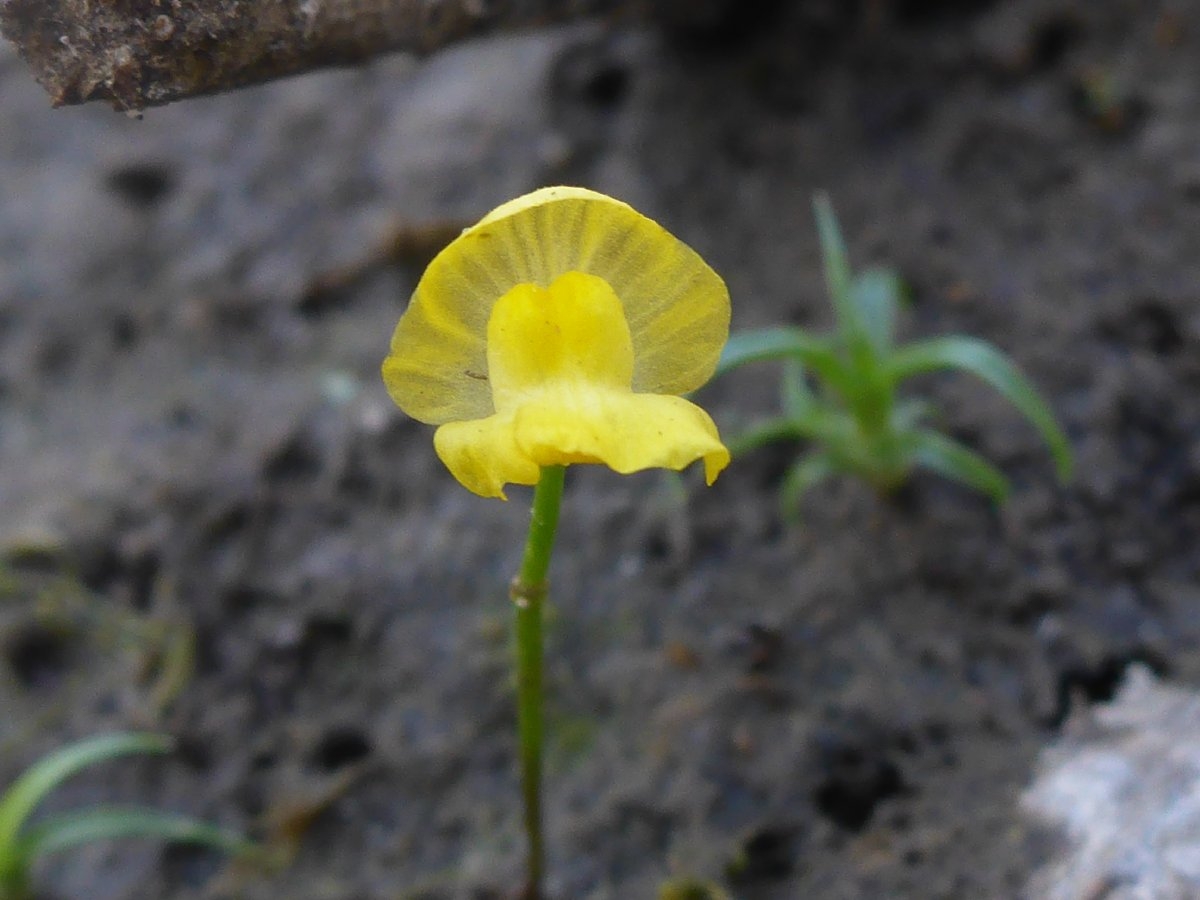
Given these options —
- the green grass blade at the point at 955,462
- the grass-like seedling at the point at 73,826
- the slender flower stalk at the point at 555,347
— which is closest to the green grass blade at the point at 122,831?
the grass-like seedling at the point at 73,826

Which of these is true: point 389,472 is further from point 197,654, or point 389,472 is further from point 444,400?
point 444,400

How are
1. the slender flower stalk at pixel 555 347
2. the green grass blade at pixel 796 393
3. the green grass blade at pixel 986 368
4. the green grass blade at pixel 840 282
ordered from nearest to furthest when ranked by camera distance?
1. the slender flower stalk at pixel 555 347
2. the green grass blade at pixel 986 368
3. the green grass blade at pixel 840 282
4. the green grass blade at pixel 796 393

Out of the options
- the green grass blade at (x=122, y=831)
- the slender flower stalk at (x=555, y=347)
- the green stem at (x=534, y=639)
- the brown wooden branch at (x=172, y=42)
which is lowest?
the green stem at (x=534, y=639)

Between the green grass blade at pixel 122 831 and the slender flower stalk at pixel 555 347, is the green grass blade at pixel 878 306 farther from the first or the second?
the green grass blade at pixel 122 831

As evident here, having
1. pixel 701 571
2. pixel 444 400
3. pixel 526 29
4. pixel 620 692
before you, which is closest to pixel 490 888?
pixel 620 692

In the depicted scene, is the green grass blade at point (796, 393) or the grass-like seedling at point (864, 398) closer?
the grass-like seedling at point (864, 398)

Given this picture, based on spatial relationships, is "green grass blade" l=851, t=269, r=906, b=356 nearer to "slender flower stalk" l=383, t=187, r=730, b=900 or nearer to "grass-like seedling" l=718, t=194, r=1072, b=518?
"grass-like seedling" l=718, t=194, r=1072, b=518

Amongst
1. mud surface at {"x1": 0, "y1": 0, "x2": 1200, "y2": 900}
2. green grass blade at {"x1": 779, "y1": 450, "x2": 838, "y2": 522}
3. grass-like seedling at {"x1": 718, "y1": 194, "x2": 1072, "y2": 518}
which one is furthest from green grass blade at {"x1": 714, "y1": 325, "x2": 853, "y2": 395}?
mud surface at {"x1": 0, "y1": 0, "x2": 1200, "y2": 900}

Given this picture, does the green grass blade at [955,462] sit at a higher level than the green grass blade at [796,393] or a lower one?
lower
